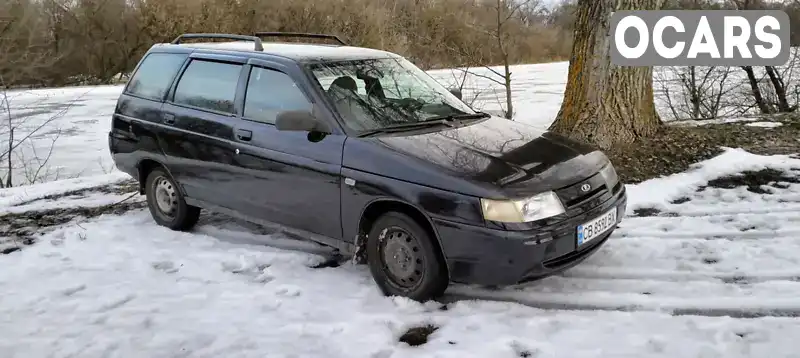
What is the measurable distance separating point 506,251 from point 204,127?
9.10 ft

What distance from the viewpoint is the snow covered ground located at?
11.9ft

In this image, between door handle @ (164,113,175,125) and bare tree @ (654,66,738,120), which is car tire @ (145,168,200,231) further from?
bare tree @ (654,66,738,120)

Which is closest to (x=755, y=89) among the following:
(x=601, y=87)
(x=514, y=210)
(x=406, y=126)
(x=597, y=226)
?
(x=601, y=87)

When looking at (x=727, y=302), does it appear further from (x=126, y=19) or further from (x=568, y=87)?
(x=126, y=19)

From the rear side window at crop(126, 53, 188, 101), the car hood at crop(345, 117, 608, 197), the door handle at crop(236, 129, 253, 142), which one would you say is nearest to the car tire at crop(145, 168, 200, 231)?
the rear side window at crop(126, 53, 188, 101)

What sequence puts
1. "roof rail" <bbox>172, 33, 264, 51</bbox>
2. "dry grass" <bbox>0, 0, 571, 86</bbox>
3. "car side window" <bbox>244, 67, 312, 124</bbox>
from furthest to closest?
"dry grass" <bbox>0, 0, 571, 86</bbox> < "roof rail" <bbox>172, 33, 264, 51</bbox> < "car side window" <bbox>244, 67, 312, 124</bbox>

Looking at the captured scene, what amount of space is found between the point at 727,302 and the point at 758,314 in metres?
0.19

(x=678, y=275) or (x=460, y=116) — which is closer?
(x=678, y=275)

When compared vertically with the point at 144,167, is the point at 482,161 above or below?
above

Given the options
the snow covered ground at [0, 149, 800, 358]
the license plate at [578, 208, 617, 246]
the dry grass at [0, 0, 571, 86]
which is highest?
the dry grass at [0, 0, 571, 86]

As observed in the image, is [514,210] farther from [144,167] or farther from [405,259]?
[144,167]

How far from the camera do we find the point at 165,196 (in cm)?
591

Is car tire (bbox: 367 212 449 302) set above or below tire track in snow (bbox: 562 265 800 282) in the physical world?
above

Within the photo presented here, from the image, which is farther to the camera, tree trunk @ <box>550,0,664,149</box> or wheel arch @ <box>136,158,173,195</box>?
tree trunk @ <box>550,0,664,149</box>
